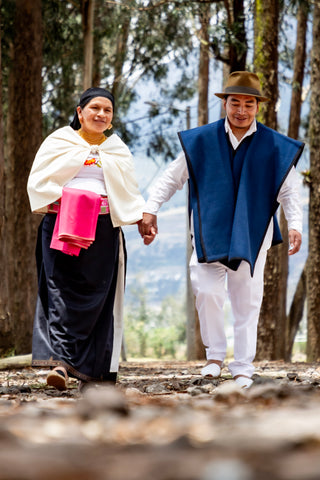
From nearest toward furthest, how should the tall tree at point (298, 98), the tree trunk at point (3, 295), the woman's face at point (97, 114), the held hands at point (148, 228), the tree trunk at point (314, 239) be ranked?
the woman's face at point (97, 114), the held hands at point (148, 228), the tree trunk at point (3, 295), the tree trunk at point (314, 239), the tall tree at point (298, 98)

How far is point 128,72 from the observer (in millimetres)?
22234

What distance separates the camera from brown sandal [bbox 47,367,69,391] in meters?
5.06

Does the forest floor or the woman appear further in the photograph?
the woman

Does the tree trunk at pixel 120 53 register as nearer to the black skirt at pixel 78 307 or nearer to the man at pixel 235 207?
the man at pixel 235 207

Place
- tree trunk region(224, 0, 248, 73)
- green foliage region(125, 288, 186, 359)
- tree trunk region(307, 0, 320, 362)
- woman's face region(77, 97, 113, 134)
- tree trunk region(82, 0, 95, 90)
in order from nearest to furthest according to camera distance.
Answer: woman's face region(77, 97, 113, 134)
tree trunk region(307, 0, 320, 362)
tree trunk region(82, 0, 95, 90)
tree trunk region(224, 0, 248, 73)
green foliage region(125, 288, 186, 359)

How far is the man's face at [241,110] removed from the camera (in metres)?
5.77

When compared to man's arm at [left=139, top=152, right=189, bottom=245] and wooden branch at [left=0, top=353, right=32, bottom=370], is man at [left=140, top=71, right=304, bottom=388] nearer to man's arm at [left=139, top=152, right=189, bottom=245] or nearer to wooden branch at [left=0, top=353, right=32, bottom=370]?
man's arm at [left=139, top=152, right=189, bottom=245]

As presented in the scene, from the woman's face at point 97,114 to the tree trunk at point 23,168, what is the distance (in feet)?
29.2

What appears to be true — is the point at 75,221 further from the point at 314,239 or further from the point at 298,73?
the point at 298,73

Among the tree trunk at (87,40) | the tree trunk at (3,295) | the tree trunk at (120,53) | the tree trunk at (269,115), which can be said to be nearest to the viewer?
the tree trunk at (3,295)

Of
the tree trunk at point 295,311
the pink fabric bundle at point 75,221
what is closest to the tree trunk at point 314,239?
the tree trunk at point 295,311

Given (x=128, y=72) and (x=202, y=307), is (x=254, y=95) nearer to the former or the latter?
(x=202, y=307)

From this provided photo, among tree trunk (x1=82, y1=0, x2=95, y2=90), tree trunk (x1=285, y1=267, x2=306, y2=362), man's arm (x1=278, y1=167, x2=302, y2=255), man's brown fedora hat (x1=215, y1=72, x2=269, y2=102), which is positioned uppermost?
tree trunk (x1=82, y1=0, x2=95, y2=90)

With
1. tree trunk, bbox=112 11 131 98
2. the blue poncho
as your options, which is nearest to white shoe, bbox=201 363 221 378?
the blue poncho
